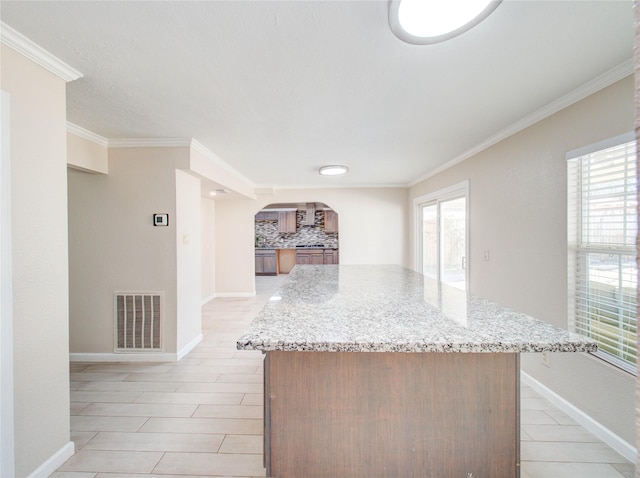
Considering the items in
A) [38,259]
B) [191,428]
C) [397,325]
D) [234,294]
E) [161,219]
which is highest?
[161,219]

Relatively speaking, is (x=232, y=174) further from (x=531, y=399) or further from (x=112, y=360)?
(x=531, y=399)

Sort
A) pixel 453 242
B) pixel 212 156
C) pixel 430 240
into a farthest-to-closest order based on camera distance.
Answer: pixel 430 240, pixel 453 242, pixel 212 156

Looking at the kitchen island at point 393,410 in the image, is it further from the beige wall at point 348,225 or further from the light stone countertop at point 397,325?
the beige wall at point 348,225

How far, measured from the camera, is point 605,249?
186 centimetres

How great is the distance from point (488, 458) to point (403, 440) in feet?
0.93

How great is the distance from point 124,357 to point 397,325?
123 inches

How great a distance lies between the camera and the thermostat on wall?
9.69ft

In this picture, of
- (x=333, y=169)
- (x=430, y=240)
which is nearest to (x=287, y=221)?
(x=430, y=240)

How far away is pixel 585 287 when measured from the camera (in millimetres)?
2016

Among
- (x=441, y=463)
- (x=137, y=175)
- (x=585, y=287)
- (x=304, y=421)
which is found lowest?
(x=441, y=463)

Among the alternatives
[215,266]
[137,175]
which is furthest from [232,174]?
[215,266]

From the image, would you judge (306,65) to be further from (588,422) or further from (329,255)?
(329,255)

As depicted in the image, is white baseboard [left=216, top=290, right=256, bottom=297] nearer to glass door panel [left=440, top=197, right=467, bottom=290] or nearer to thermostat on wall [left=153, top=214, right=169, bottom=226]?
thermostat on wall [left=153, top=214, right=169, bottom=226]

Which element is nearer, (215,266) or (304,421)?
(304,421)
